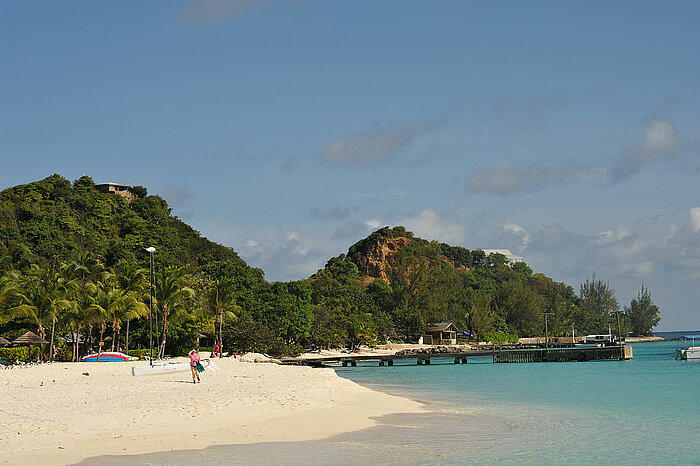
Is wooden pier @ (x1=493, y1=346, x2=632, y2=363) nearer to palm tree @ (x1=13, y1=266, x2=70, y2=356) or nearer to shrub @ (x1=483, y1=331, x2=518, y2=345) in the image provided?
palm tree @ (x1=13, y1=266, x2=70, y2=356)

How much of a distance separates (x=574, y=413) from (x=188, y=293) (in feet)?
110

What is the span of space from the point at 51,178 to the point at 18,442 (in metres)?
98.7

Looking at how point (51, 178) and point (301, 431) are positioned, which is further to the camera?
point (51, 178)

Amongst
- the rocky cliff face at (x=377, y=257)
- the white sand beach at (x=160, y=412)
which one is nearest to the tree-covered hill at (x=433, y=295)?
the rocky cliff face at (x=377, y=257)

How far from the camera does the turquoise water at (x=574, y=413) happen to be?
17.5m

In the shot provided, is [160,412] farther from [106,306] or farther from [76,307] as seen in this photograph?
[106,306]

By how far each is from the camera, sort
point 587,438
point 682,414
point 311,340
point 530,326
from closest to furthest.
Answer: point 587,438 → point 682,414 → point 311,340 → point 530,326

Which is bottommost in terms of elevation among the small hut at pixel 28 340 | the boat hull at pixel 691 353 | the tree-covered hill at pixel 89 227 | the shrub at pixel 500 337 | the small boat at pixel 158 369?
the boat hull at pixel 691 353

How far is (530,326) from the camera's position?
145375 mm

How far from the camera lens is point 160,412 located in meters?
19.7

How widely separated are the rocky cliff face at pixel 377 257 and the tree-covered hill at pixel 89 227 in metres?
52.8

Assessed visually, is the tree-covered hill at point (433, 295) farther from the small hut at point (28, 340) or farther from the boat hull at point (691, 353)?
the small hut at point (28, 340)

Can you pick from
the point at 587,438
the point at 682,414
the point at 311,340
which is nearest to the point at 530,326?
the point at 311,340

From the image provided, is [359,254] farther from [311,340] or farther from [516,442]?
[516,442]
